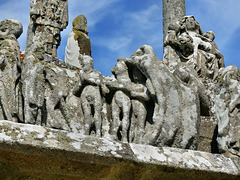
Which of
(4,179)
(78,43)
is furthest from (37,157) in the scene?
(78,43)

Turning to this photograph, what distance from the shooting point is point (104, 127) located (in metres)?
6.11

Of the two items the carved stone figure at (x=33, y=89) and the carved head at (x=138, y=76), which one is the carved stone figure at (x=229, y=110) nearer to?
the carved head at (x=138, y=76)

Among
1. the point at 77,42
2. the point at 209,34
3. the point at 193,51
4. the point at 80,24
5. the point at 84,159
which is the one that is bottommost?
the point at 84,159

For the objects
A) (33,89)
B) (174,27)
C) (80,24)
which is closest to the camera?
(33,89)

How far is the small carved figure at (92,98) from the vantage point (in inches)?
237

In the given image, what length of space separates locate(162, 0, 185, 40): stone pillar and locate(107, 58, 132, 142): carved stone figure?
37.1ft

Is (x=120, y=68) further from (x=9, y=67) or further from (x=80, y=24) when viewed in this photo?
(x=80, y=24)

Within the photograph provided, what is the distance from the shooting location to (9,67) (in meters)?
5.89

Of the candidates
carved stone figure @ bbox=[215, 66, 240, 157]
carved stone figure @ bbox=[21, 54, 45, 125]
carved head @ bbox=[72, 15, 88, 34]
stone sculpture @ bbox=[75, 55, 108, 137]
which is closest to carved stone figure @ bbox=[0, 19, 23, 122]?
carved stone figure @ bbox=[21, 54, 45, 125]

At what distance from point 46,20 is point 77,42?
523 cm

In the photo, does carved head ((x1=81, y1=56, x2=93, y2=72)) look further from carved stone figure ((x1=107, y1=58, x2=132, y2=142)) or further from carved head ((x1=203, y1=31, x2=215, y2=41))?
carved head ((x1=203, y1=31, x2=215, y2=41))

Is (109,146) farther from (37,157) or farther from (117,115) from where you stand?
(117,115)

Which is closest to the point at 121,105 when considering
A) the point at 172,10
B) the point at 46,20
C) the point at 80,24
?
the point at 80,24

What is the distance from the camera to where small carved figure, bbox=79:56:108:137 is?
602 centimetres
